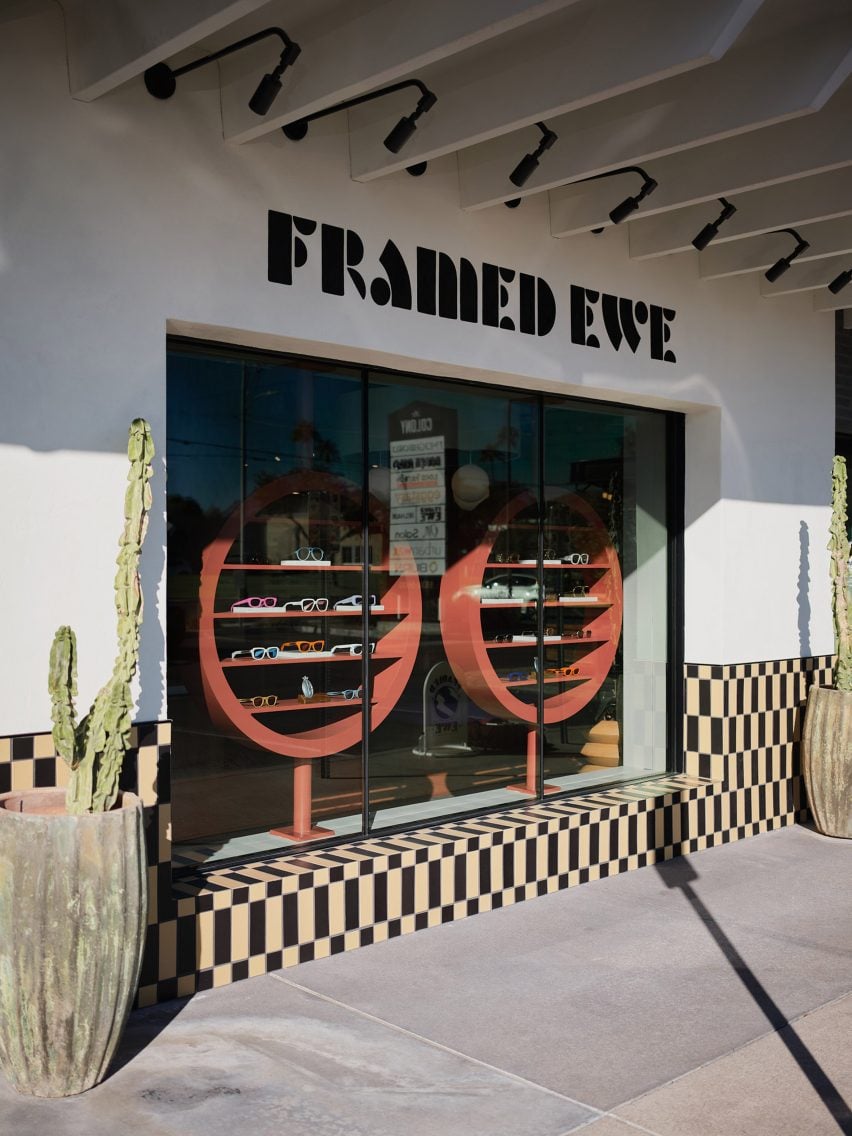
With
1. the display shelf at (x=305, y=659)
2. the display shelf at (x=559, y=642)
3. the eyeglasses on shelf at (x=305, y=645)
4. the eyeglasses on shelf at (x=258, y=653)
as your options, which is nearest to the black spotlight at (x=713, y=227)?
the display shelf at (x=559, y=642)

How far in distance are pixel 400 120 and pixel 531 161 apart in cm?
58

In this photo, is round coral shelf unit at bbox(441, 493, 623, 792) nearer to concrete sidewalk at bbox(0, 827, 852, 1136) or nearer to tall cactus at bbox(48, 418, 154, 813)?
concrete sidewalk at bbox(0, 827, 852, 1136)

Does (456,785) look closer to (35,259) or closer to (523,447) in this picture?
(523,447)

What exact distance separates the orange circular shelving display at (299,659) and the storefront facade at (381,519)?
0.01m

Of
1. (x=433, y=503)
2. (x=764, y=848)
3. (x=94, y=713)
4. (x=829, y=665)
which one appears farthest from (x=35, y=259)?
(x=829, y=665)

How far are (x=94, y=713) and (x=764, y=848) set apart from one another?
13.3 ft

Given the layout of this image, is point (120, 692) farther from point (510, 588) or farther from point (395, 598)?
point (510, 588)

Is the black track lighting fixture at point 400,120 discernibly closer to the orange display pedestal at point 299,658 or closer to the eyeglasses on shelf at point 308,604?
the orange display pedestal at point 299,658

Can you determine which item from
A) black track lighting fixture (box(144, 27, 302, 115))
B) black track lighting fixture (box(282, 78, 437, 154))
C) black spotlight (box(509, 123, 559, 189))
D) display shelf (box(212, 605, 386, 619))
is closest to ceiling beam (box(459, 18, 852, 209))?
black spotlight (box(509, 123, 559, 189))

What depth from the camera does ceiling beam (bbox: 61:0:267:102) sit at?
3.13 meters

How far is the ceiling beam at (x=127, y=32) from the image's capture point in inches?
123

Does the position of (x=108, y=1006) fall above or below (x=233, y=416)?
below

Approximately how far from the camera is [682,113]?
4094mm

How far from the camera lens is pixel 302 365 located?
459 centimetres
